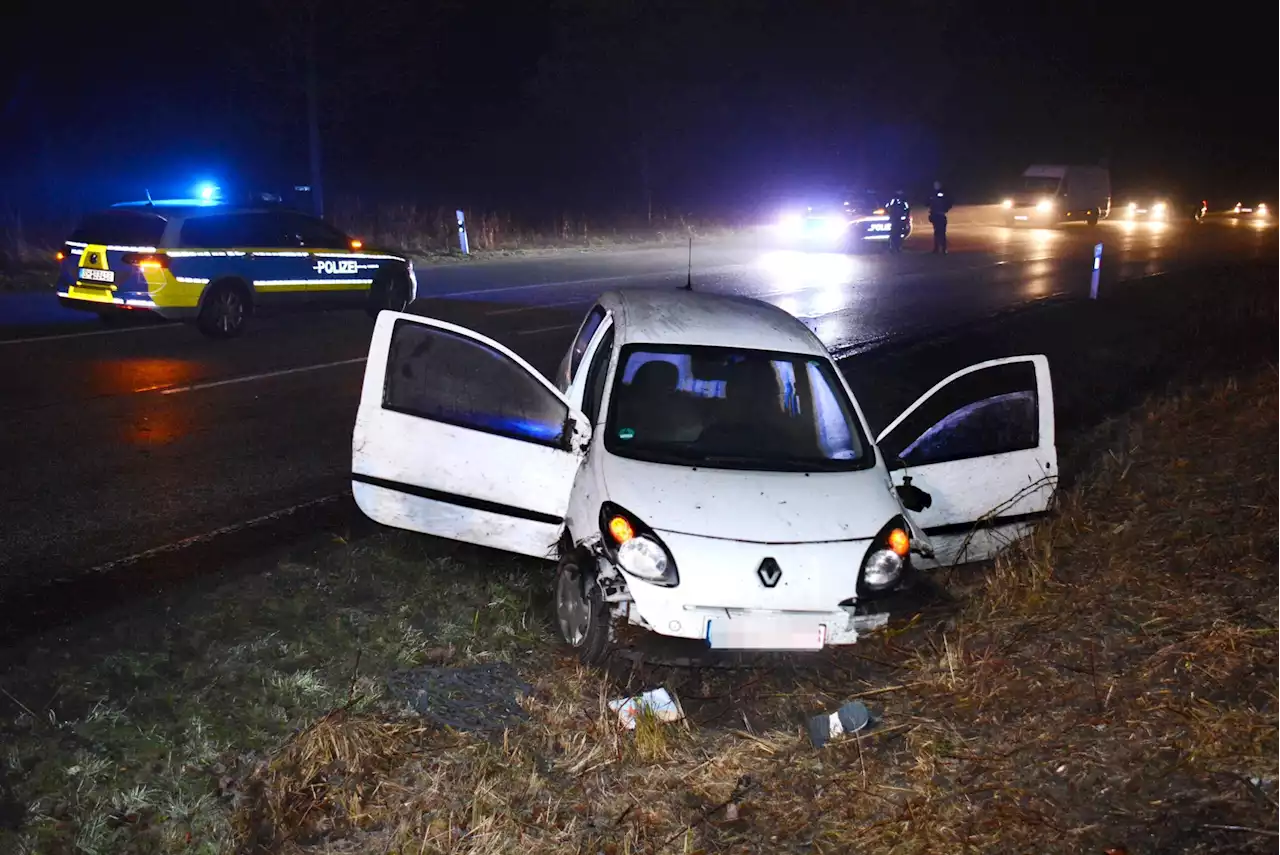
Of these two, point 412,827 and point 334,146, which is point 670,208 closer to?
point 334,146

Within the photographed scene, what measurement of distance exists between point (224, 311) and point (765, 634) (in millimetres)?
10118

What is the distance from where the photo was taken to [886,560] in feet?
16.5

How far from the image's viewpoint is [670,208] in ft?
141

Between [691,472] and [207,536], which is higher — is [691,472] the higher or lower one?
the higher one

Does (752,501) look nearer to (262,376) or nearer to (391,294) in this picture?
(262,376)

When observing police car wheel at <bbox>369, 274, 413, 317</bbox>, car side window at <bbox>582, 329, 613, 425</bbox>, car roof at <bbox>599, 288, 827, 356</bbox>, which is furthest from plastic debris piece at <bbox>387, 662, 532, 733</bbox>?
police car wheel at <bbox>369, 274, 413, 317</bbox>

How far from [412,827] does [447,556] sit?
2.56m

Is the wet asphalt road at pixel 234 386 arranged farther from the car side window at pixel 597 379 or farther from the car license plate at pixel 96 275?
the car side window at pixel 597 379

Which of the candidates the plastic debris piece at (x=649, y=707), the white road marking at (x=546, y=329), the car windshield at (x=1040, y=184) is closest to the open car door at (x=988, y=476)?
the plastic debris piece at (x=649, y=707)

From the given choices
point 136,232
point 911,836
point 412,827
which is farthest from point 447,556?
point 136,232

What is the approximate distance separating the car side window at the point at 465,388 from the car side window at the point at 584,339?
82 cm

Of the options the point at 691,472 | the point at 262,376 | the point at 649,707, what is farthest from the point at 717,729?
Result: the point at 262,376

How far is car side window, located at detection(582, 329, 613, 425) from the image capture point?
5.80 meters

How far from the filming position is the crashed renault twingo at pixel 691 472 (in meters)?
4.82
